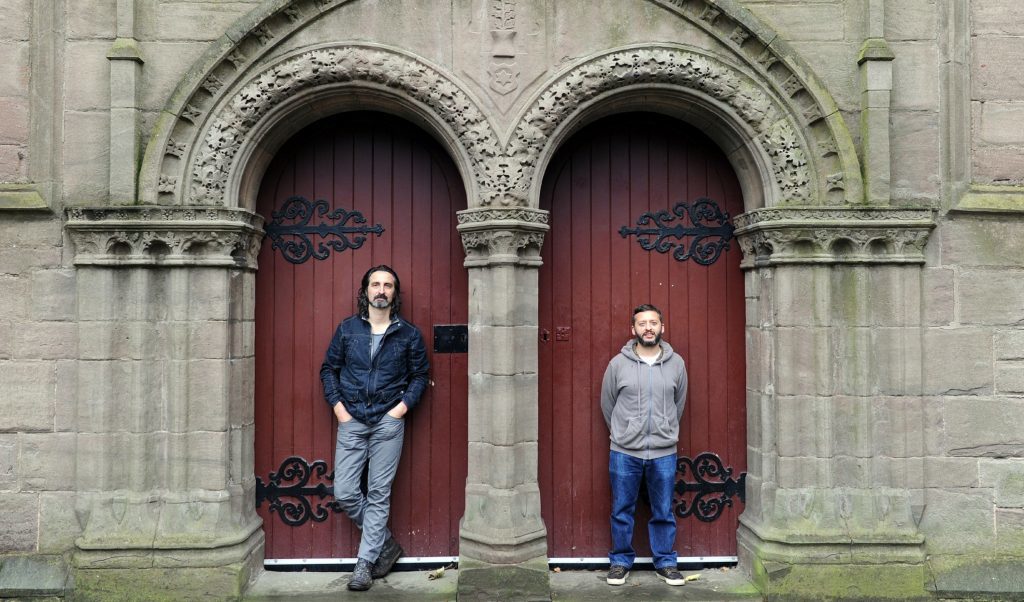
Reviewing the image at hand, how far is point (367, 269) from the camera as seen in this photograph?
4.80 m

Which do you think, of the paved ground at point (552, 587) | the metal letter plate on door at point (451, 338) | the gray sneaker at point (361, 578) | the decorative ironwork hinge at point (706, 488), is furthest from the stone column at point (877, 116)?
the gray sneaker at point (361, 578)

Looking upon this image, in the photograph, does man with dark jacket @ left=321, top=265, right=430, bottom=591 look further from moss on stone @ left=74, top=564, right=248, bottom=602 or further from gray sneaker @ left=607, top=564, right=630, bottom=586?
gray sneaker @ left=607, top=564, right=630, bottom=586

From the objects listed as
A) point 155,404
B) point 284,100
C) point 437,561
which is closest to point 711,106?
point 284,100

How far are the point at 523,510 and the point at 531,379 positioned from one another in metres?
0.81

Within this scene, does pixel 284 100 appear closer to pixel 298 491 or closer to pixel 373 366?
pixel 373 366

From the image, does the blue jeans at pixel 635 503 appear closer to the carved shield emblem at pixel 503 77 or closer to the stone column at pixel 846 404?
the stone column at pixel 846 404

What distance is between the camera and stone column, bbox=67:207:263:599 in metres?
4.24

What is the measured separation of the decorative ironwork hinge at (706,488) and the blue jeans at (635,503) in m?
0.29

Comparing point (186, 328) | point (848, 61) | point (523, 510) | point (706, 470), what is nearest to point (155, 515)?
point (186, 328)

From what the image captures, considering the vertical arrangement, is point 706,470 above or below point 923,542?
above

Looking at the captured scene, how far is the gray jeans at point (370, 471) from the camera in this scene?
4.50 m

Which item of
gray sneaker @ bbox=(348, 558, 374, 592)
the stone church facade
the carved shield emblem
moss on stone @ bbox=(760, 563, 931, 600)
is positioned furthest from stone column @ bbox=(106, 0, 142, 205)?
moss on stone @ bbox=(760, 563, 931, 600)

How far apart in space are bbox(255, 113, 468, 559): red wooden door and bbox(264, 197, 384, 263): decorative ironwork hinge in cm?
2

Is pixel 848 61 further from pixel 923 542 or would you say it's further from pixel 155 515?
pixel 155 515
